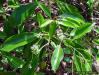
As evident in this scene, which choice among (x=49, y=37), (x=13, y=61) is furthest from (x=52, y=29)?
(x=13, y=61)

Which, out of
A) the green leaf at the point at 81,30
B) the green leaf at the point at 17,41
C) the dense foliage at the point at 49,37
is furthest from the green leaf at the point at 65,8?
the green leaf at the point at 17,41

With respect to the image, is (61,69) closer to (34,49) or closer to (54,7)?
(54,7)

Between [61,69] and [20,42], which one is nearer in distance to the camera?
[20,42]

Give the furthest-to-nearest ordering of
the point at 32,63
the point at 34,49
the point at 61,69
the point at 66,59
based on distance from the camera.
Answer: the point at 61,69, the point at 66,59, the point at 32,63, the point at 34,49

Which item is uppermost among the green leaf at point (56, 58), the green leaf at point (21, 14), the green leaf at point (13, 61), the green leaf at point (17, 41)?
the green leaf at point (21, 14)

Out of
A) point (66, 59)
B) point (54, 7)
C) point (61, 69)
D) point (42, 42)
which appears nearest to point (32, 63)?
point (42, 42)

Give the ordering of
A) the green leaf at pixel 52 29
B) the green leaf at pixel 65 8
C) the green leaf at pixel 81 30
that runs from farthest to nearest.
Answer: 1. the green leaf at pixel 65 8
2. the green leaf at pixel 81 30
3. the green leaf at pixel 52 29

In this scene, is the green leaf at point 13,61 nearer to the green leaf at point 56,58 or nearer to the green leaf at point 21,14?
the green leaf at point 21,14

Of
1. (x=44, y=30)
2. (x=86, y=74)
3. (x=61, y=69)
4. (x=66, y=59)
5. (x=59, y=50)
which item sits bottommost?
(x=61, y=69)

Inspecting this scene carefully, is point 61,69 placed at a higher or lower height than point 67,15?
lower

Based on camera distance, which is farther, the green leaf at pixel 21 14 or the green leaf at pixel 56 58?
the green leaf at pixel 21 14
